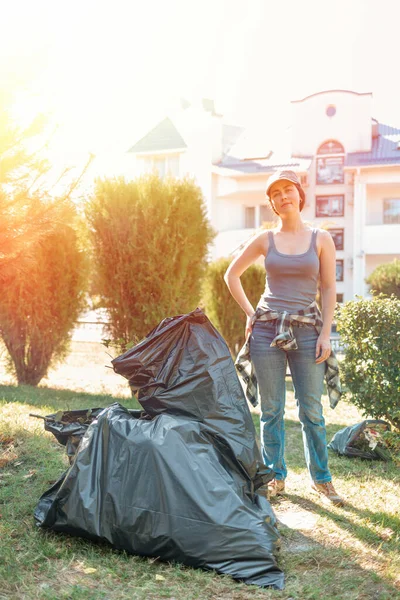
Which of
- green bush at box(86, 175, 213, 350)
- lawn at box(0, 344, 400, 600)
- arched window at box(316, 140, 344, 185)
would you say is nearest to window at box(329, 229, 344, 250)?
arched window at box(316, 140, 344, 185)

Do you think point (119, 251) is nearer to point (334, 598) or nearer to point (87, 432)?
point (87, 432)

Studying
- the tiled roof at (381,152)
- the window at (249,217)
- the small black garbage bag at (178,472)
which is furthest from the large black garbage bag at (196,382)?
the window at (249,217)

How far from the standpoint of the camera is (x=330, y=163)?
2902cm

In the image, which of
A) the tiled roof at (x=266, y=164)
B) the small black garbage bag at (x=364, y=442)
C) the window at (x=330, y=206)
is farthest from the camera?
the window at (x=330, y=206)

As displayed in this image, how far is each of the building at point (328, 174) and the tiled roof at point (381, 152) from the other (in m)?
0.04

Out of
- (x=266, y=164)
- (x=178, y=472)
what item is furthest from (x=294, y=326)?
(x=266, y=164)

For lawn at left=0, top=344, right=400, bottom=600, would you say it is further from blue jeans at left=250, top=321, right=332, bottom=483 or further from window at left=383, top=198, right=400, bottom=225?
window at left=383, top=198, right=400, bottom=225

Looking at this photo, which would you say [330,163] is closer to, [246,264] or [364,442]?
[364,442]

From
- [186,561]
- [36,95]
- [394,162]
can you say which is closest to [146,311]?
[36,95]

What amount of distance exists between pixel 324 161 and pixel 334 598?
90.8 feet

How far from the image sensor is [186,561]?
3078mm

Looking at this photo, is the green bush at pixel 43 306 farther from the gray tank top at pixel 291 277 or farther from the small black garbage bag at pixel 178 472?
the small black garbage bag at pixel 178 472

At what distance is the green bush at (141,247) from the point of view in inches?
349

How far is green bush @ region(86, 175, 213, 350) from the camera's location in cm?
886
